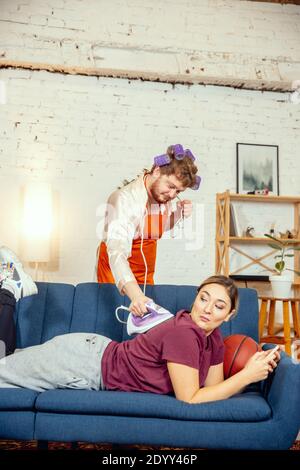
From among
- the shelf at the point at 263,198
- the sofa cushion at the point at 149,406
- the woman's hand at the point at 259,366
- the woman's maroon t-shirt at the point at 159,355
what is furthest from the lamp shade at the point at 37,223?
the woman's hand at the point at 259,366

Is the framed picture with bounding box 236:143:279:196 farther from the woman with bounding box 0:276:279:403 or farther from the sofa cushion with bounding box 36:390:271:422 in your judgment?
the sofa cushion with bounding box 36:390:271:422

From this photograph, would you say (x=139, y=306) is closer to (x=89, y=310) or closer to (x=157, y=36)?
(x=89, y=310)

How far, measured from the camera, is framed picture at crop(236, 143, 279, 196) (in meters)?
5.02

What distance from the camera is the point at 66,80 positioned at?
→ 489cm

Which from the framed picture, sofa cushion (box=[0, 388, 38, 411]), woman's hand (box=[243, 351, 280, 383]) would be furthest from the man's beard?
the framed picture

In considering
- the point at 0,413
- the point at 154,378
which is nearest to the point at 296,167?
the point at 154,378

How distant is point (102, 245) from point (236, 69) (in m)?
2.82

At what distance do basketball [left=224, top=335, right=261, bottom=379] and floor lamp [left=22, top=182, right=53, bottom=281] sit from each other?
2.58 metres

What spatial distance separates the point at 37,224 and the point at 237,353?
9.03ft

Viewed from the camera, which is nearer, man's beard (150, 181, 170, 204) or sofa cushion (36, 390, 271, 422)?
sofa cushion (36, 390, 271, 422)

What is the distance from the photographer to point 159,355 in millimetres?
1923

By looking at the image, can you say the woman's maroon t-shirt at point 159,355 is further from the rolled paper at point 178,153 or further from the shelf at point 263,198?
the shelf at point 263,198

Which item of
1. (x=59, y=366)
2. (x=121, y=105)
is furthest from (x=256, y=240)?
(x=59, y=366)
